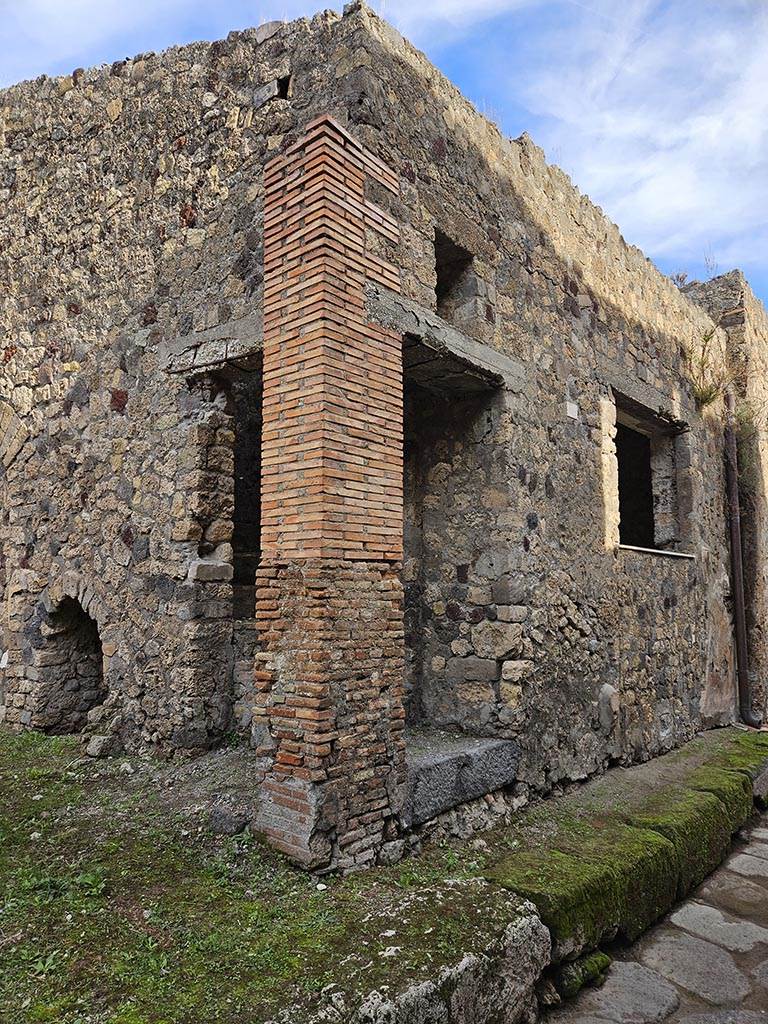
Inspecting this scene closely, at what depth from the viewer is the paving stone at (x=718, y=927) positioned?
3764 millimetres

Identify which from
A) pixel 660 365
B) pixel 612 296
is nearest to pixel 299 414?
pixel 612 296

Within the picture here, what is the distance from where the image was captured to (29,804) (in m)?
4.26

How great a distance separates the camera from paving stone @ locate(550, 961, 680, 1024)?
313 cm

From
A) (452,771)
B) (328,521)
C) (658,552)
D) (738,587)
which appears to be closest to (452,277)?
(328,521)

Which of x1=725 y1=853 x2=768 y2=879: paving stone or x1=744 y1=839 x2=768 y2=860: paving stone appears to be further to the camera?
x1=744 y1=839 x2=768 y2=860: paving stone

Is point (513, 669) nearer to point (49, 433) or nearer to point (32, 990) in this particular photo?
point (32, 990)

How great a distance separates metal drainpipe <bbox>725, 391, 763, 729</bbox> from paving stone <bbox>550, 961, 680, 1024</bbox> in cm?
534

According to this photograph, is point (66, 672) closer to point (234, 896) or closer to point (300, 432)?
point (234, 896)

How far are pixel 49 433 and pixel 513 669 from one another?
422 cm

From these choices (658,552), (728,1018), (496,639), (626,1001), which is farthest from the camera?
(658,552)

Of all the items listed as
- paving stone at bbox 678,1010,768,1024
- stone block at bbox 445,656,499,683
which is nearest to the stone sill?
stone block at bbox 445,656,499,683

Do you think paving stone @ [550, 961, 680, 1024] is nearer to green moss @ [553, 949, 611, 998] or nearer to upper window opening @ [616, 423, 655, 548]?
green moss @ [553, 949, 611, 998]

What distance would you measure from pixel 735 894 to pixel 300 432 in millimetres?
3794

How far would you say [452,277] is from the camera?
195 inches
